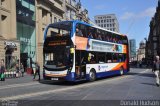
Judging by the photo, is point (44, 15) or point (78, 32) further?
point (44, 15)

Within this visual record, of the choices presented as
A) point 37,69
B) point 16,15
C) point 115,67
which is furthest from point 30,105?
point 16,15

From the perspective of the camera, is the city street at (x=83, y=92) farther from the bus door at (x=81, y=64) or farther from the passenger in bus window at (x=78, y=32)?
the passenger in bus window at (x=78, y=32)

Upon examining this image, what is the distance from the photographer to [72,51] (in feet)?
70.3

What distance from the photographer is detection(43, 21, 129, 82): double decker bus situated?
21578 mm

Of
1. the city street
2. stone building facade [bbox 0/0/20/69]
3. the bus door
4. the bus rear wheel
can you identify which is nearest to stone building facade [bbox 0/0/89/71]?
stone building facade [bbox 0/0/20/69]

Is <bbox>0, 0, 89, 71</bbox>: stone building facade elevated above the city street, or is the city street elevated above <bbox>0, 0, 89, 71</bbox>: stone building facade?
<bbox>0, 0, 89, 71</bbox>: stone building facade

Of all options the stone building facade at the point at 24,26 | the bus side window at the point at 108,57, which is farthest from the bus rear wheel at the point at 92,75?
the stone building facade at the point at 24,26

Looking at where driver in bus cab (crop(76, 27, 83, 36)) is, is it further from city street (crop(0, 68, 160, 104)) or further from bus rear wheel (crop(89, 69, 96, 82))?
city street (crop(0, 68, 160, 104))

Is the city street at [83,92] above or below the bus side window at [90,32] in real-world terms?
below

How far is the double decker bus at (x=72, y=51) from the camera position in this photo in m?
21.6

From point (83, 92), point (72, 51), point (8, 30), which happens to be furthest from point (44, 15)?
point (83, 92)

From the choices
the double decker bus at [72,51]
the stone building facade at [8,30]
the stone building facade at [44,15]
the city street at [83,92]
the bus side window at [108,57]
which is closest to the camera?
the city street at [83,92]

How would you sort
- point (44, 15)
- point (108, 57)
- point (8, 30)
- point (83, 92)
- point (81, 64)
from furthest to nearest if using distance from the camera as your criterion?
1. point (44, 15)
2. point (8, 30)
3. point (108, 57)
4. point (81, 64)
5. point (83, 92)

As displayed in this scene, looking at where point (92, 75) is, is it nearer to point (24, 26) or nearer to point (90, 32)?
point (90, 32)
